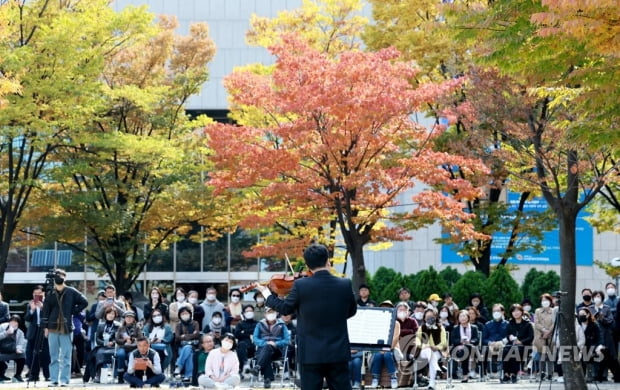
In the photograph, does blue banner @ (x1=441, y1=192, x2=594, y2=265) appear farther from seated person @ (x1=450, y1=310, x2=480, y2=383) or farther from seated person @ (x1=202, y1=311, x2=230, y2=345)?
seated person @ (x1=202, y1=311, x2=230, y2=345)

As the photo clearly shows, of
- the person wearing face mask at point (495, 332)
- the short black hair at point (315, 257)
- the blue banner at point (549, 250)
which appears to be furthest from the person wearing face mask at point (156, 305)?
the blue banner at point (549, 250)

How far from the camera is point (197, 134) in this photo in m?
29.8

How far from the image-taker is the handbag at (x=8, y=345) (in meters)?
18.7

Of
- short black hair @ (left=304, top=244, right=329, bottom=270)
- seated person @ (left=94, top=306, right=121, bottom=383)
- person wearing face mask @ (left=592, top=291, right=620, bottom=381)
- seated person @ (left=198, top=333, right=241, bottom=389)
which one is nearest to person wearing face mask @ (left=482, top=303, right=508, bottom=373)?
person wearing face mask @ (left=592, top=291, right=620, bottom=381)

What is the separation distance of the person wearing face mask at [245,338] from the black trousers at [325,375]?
1052cm

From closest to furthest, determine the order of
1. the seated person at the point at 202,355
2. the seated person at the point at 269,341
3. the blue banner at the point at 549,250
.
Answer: the seated person at the point at 202,355 → the seated person at the point at 269,341 → the blue banner at the point at 549,250

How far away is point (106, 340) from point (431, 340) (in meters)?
6.17

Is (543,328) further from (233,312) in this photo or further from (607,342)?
(233,312)

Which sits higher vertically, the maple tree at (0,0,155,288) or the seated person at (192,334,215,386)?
the maple tree at (0,0,155,288)

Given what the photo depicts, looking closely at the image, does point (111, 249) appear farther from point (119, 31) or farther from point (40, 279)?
point (40, 279)

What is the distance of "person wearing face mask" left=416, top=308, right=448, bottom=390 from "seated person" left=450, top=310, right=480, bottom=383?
0.78 metres

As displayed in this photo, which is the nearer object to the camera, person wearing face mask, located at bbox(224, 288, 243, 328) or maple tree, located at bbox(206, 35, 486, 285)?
person wearing face mask, located at bbox(224, 288, 243, 328)

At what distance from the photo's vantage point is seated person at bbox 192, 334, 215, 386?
57.2 feet

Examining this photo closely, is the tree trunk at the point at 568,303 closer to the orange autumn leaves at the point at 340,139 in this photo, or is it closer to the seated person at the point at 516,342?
the seated person at the point at 516,342
